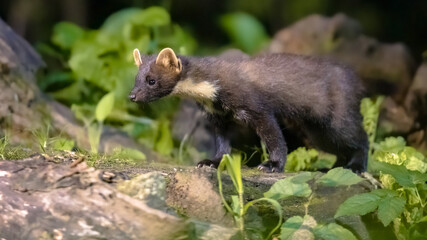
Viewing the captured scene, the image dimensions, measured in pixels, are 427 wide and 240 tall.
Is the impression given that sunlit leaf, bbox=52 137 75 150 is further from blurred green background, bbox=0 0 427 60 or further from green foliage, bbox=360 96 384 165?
blurred green background, bbox=0 0 427 60

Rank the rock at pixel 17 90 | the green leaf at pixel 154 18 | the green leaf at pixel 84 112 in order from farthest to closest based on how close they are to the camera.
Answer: the green leaf at pixel 154 18 → the green leaf at pixel 84 112 → the rock at pixel 17 90

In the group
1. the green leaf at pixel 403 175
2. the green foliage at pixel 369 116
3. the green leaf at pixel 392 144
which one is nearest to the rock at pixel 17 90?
the green foliage at pixel 369 116

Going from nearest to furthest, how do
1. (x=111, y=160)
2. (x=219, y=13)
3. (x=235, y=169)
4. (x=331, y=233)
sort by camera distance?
(x=331, y=233) < (x=235, y=169) < (x=111, y=160) < (x=219, y=13)

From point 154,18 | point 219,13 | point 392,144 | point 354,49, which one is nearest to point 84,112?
point 154,18

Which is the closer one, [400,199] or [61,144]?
[400,199]

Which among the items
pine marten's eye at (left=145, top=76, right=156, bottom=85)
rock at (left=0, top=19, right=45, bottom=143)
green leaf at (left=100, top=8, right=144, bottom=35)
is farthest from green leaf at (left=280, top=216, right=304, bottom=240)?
green leaf at (left=100, top=8, right=144, bottom=35)

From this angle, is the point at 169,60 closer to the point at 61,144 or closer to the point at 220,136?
the point at 220,136

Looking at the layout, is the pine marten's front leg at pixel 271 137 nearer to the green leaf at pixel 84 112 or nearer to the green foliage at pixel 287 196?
the green foliage at pixel 287 196
